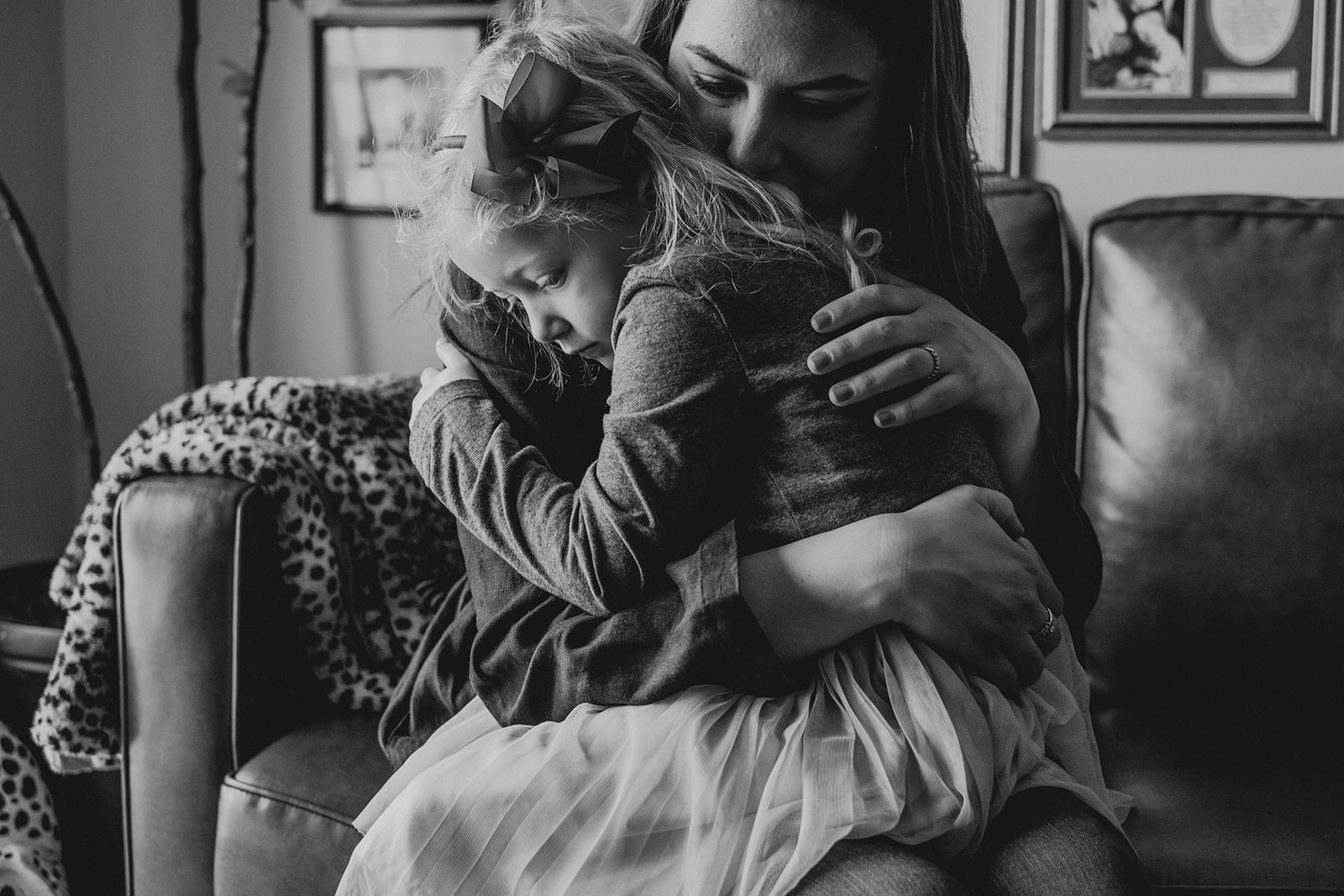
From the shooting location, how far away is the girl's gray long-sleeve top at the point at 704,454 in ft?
2.85

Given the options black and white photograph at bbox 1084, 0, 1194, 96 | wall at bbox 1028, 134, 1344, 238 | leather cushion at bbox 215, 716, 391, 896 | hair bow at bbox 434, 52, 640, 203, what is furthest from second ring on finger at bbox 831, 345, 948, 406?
black and white photograph at bbox 1084, 0, 1194, 96

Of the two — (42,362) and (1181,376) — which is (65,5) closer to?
(42,362)

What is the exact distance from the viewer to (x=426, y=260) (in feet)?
3.72

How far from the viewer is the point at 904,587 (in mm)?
877

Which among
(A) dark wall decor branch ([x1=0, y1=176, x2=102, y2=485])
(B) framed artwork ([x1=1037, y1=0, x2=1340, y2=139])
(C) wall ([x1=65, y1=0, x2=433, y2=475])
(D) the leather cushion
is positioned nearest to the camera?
(D) the leather cushion

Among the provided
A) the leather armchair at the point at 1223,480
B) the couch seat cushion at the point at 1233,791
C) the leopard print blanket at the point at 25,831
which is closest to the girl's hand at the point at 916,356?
the couch seat cushion at the point at 1233,791

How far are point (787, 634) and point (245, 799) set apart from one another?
28.0 inches

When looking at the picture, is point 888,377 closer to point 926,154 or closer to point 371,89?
point 926,154

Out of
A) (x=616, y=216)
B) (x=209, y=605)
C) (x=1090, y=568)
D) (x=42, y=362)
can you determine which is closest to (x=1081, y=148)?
(x=1090, y=568)

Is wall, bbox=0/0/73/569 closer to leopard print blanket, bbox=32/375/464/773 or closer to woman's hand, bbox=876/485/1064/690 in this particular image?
leopard print blanket, bbox=32/375/464/773

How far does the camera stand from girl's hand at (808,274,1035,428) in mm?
896

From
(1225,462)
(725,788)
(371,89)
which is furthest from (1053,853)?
(371,89)

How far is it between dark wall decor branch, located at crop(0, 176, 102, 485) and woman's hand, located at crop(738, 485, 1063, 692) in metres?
1.66

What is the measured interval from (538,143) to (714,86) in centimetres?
18
